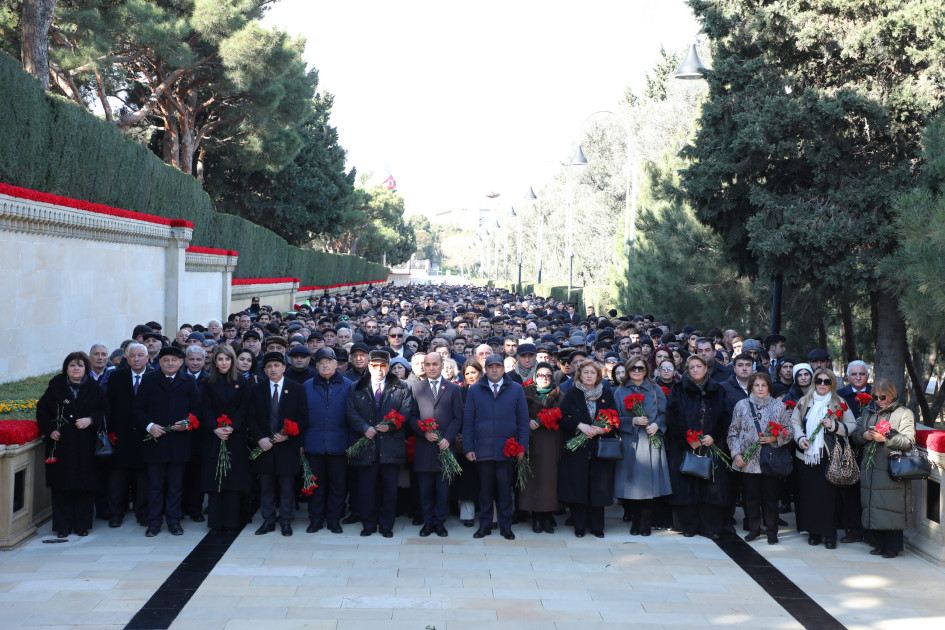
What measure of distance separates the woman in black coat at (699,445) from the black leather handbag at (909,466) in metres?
1.58

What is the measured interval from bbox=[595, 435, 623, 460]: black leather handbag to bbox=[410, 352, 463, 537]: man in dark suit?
145 cm

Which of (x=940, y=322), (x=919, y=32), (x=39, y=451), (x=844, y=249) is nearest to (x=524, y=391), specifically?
(x=940, y=322)

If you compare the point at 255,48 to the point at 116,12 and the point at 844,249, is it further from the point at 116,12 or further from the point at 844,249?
the point at 844,249

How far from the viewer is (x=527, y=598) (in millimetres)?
7586

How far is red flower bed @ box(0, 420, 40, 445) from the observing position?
28.2ft

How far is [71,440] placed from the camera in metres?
9.12

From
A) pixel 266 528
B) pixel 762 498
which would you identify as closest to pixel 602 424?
pixel 762 498

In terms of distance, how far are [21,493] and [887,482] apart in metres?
8.21

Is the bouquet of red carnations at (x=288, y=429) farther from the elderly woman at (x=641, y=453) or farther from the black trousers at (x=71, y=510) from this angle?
the elderly woman at (x=641, y=453)

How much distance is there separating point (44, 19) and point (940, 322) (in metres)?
19.3

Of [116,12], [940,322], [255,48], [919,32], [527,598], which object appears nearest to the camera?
[527,598]

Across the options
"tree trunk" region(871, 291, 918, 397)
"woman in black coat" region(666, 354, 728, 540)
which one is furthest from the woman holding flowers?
"tree trunk" region(871, 291, 918, 397)

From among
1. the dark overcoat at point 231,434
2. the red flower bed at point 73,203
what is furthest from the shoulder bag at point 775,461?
the red flower bed at point 73,203

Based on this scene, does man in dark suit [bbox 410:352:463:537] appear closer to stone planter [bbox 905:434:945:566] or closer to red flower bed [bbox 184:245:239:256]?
stone planter [bbox 905:434:945:566]
